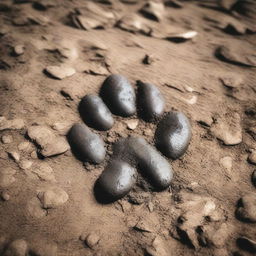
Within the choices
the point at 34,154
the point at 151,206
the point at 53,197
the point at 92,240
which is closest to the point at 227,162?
the point at 151,206

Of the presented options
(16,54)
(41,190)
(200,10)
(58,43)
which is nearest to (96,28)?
(58,43)

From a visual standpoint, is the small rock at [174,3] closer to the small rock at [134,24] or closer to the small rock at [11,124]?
the small rock at [134,24]

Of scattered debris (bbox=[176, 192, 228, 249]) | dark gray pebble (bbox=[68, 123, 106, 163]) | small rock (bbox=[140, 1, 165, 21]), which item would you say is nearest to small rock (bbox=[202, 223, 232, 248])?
scattered debris (bbox=[176, 192, 228, 249])

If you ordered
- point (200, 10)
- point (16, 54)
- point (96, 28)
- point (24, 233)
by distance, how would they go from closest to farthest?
point (24, 233) → point (16, 54) → point (96, 28) → point (200, 10)

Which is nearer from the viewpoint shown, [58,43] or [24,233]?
[24,233]

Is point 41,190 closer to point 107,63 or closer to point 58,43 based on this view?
point 107,63

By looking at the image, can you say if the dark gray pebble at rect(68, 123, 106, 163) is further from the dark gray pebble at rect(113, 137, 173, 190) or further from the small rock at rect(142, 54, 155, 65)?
the small rock at rect(142, 54, 155, 65)

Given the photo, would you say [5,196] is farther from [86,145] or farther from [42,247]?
[86,145]

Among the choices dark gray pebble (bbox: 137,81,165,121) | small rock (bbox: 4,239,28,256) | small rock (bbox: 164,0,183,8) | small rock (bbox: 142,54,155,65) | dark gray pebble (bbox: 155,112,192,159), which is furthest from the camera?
small rock (bbox: 164,0,183,8)
